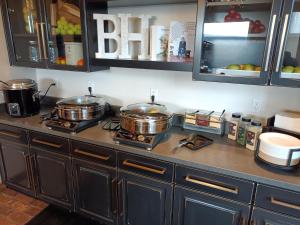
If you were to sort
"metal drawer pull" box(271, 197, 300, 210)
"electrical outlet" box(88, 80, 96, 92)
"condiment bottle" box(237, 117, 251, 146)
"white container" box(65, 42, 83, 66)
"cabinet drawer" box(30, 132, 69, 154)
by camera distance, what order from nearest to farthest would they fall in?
"metal drawer pull" box(271, 197, 300, 210), "condiment bottle" box(237, 117, 251, 146), "cabinet drawer" box(30, 132, 69, 154), "white container" box(65, 42, 83, 66), "electrical outlet" box(88, 80, 96, 92)

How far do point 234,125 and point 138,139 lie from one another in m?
0.71

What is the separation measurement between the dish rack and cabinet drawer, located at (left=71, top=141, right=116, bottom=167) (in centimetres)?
65

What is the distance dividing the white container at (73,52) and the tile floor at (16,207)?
4.56 feet

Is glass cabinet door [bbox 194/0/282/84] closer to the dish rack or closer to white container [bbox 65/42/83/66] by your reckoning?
the dish rack

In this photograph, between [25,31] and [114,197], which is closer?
[114,197]

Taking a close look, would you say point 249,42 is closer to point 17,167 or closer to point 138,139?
point 138,139

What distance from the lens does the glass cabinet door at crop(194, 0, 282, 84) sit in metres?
1.34

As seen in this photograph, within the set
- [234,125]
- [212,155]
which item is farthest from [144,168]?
[234,125]

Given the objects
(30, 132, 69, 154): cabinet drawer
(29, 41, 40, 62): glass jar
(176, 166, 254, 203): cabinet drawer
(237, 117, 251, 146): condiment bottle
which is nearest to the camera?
(176, 166, 254, 203): cabinet drawer

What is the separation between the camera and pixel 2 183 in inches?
95.6

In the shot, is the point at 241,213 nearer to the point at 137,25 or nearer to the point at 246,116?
the point at 246,116

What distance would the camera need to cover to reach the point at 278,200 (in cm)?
125

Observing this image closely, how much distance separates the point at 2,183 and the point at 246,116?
2.47m

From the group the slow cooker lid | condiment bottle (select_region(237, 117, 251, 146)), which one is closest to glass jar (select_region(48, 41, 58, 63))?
the slow cooker lid
